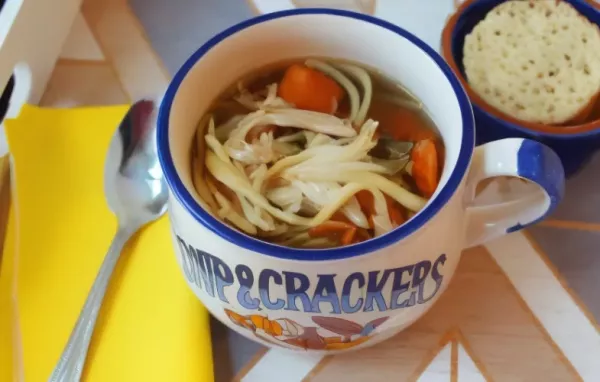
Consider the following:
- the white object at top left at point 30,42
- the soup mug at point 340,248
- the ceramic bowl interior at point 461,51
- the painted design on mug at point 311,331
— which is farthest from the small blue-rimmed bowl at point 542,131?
the white object at top left at point 30,42

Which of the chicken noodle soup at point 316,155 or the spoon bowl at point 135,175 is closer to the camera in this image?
the chicken noodle soup at point 316,155

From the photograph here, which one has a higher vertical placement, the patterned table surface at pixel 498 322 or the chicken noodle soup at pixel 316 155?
the chicken noodle soup at pixel 316 155

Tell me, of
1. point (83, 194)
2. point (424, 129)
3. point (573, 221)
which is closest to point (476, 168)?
point (424, 129)

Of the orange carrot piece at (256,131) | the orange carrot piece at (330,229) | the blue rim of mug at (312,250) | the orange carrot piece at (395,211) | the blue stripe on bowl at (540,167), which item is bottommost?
the orange carrot piece at (330,229)

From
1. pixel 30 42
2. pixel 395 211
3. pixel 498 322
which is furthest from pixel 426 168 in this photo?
pixel 30 42

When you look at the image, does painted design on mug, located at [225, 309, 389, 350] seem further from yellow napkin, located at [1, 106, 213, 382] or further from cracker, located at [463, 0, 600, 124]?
cracker, located at [463, 0, 600, 124]

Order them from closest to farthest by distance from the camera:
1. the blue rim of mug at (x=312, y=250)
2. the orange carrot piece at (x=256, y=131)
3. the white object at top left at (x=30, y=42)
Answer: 1. the blue rim of mug at (x=312, y=250)
2. the orange carrot piece at (x=256, y=131)
3. the white object at top left at (x=30, y=42)

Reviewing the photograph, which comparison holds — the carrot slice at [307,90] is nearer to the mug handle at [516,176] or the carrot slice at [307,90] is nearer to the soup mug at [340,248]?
the soup mug at [340,248]

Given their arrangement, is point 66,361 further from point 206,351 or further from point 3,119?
point 3,119
